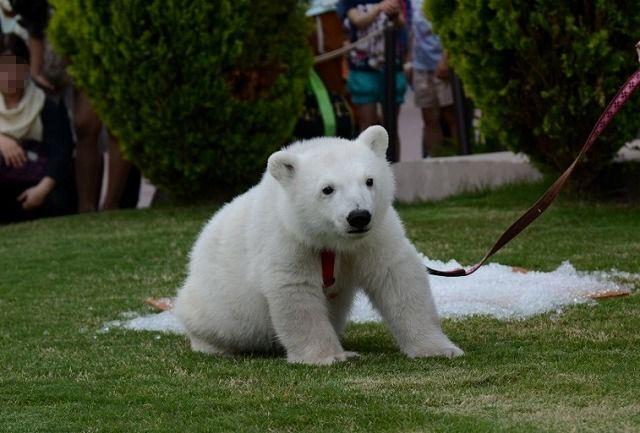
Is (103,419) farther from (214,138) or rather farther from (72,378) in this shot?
(214,138)

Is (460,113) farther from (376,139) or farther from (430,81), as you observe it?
(376,139)

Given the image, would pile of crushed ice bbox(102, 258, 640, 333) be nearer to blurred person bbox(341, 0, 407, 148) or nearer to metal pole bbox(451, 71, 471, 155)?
blurred person bbox(341, 0, 407, 148)

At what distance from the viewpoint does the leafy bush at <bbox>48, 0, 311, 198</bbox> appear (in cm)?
1221

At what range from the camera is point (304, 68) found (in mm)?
13047

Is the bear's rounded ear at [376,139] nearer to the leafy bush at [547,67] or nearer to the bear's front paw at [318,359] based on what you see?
the bear's front paw at [318,359]

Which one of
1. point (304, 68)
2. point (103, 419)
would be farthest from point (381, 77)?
point (103, 419)

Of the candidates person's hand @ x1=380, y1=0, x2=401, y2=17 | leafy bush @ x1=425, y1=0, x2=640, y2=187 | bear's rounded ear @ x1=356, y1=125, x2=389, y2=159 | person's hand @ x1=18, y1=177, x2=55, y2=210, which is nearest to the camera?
bear's rounded ear @ x1=356, y1=125, x2=389, y2=159

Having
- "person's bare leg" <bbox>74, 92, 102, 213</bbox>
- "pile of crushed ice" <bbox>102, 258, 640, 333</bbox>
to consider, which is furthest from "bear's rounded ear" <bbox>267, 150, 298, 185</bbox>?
"person's bare leg" <bbox>74, 92, 102, 213</bbox>

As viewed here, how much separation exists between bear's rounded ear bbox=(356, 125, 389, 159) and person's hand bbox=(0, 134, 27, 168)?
7.22m

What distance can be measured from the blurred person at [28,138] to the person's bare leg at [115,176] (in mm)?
777

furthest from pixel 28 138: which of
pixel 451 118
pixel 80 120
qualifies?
pixel 451 118

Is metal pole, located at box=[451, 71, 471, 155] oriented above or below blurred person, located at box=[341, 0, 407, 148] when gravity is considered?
below

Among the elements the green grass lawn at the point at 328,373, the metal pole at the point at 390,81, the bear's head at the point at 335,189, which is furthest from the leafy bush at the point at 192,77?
the bear's head at the point at 335,189

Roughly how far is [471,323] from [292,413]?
2192mm
